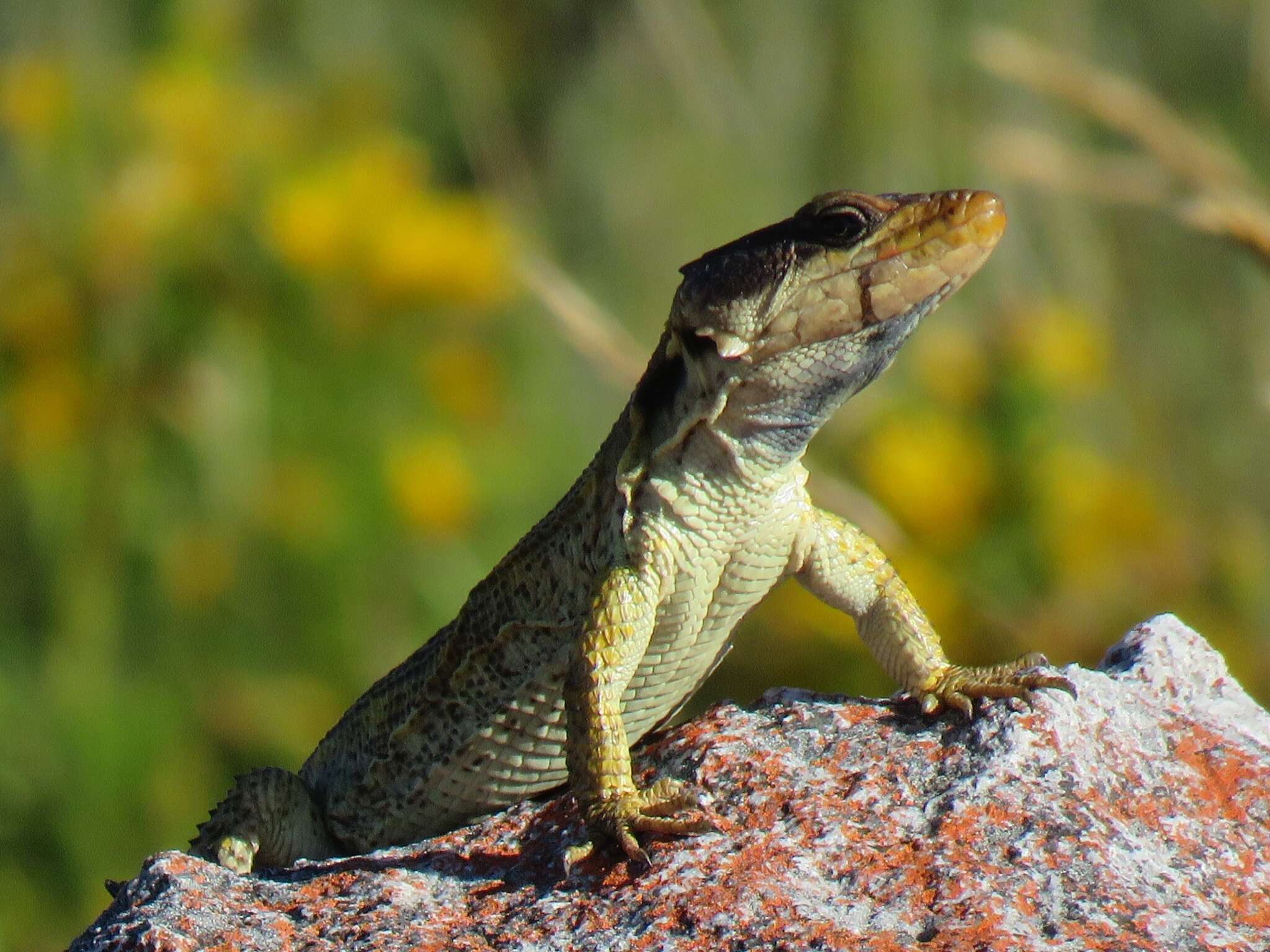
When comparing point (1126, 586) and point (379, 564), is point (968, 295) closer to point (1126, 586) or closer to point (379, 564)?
point (1126, 586)

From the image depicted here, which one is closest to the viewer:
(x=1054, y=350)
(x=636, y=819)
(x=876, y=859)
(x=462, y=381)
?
(x=876, y=859)

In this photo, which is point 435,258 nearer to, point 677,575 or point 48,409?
point 48,409

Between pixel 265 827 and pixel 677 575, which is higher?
pixel 677 575

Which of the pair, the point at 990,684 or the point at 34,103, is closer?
the point at 990,684

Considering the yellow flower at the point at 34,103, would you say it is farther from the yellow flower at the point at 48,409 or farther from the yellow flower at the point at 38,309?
the yellow flower at the point at 48,409

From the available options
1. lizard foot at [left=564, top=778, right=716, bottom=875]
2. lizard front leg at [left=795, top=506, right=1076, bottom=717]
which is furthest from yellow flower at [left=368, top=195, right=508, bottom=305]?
lizard foot at [left=564, top=778, right=716, bottom=875]

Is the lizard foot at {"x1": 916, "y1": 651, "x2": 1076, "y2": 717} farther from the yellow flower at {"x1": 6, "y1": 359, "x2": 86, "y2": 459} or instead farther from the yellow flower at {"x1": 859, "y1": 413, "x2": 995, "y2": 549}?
the yellow flower at {"x1": 6, "y1": 359, "x2": 86, "y2": 459}

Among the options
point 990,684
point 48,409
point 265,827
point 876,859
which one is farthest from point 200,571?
point 876,859
